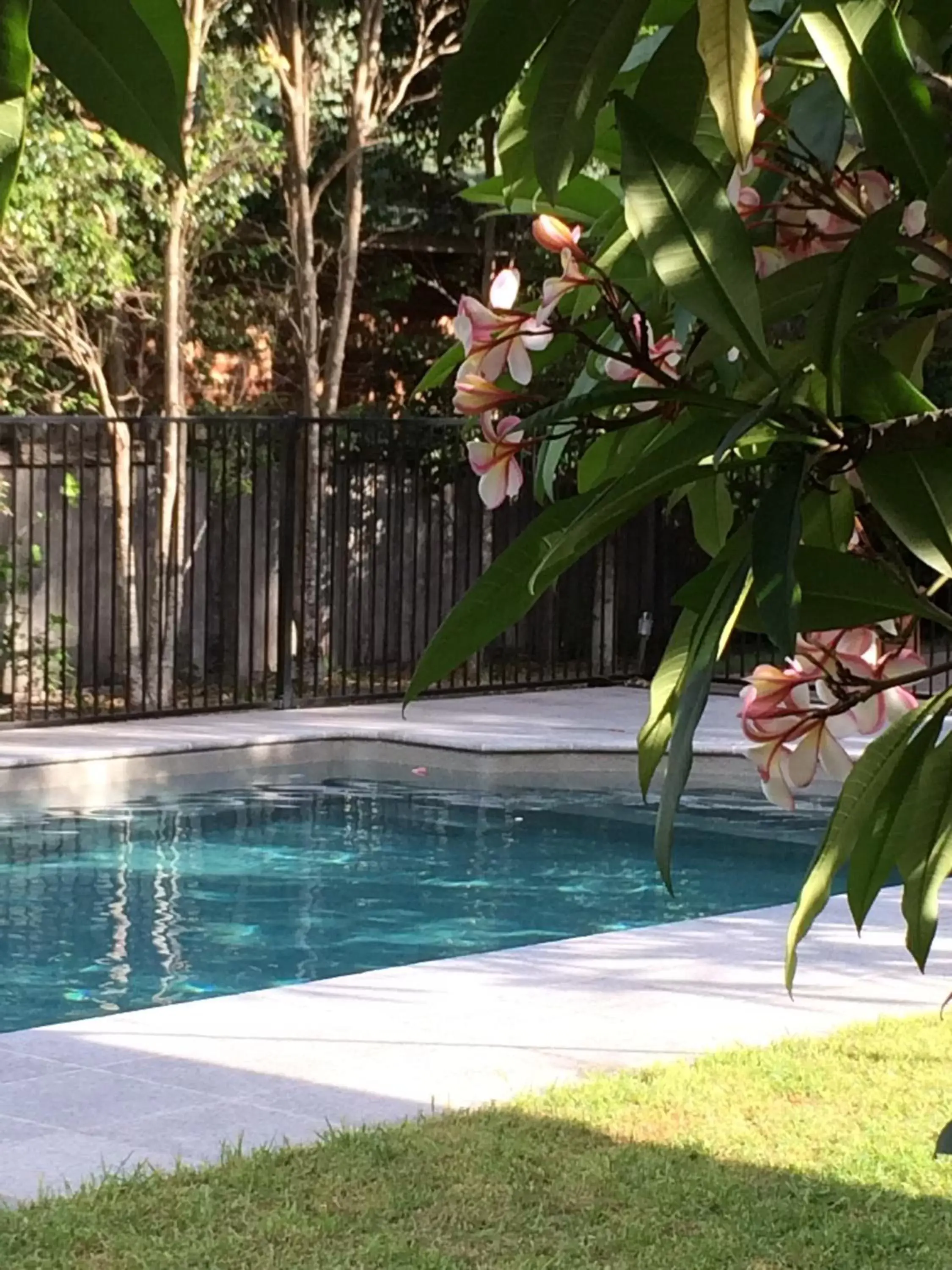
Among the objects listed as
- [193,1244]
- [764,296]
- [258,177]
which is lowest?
[193,1244]

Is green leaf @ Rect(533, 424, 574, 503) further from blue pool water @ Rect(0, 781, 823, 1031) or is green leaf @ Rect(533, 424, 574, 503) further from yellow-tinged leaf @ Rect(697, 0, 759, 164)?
blue pool water @ Rect(0, 781, 823, 1031)

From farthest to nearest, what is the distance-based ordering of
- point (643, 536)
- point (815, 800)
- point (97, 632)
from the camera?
point (643, 536) → point (97, 632) → point (815, 800)

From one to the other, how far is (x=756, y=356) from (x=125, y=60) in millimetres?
413

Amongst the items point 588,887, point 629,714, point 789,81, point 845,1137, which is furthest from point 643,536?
point 789,81

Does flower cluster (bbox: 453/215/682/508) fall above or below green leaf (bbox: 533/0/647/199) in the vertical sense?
below

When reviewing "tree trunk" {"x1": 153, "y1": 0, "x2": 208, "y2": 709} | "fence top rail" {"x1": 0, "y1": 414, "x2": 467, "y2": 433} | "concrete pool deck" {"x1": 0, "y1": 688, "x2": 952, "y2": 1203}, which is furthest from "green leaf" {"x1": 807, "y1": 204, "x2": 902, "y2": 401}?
"tree trunk" {"x1": 153, "y1": 0, "x2": 208, "y2": 709}

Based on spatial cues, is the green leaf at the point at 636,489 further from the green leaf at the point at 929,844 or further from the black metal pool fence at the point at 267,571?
the black metal pool fence at the point at 267,571

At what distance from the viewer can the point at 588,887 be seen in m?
8.94

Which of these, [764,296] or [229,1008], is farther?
[229,1008]

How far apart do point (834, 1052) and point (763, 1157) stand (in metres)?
0.93

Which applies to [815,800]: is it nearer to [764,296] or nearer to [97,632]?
[97,632]

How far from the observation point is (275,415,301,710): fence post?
13.2 m

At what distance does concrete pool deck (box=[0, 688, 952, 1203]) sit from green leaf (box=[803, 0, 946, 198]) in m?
3.14

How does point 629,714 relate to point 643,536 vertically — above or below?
below
